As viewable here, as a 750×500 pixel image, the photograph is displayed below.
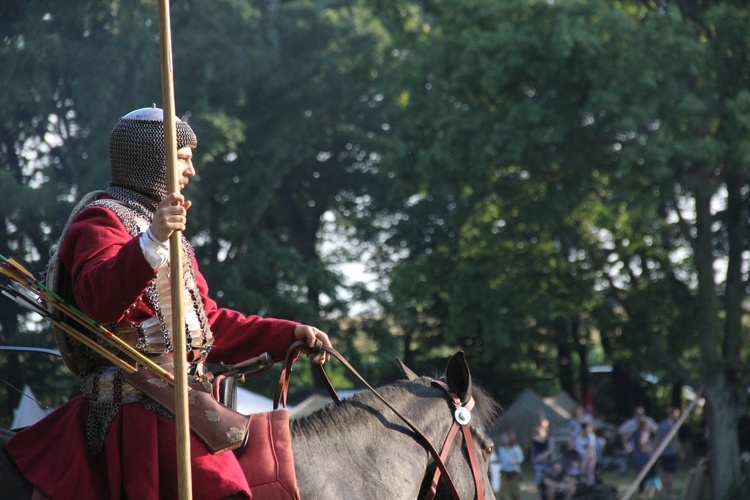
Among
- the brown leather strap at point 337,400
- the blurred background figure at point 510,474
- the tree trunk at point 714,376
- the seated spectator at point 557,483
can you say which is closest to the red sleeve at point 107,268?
the brown leather strap at point 337,400

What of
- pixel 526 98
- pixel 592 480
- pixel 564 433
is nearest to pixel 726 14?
pixel 526 98

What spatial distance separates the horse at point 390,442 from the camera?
3588 millimetres

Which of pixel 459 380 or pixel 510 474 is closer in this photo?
pixel 459 380

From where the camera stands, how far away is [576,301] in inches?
788

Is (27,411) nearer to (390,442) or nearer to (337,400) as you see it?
(337,400)

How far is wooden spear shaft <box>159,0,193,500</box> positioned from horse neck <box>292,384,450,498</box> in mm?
575

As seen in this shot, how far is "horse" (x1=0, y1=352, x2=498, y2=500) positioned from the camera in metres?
3.59

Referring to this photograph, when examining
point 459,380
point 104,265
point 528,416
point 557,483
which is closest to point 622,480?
point 528,416

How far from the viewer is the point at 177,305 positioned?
117 inches

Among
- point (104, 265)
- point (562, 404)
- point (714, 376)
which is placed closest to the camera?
point (104, 265)

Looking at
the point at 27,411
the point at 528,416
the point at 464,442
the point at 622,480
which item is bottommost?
the point at 622,480

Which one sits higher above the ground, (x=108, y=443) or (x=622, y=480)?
(x=108, y=443)

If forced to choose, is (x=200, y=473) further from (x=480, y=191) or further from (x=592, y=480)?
(x=480, y=191)

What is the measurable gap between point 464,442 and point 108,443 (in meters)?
1.37
